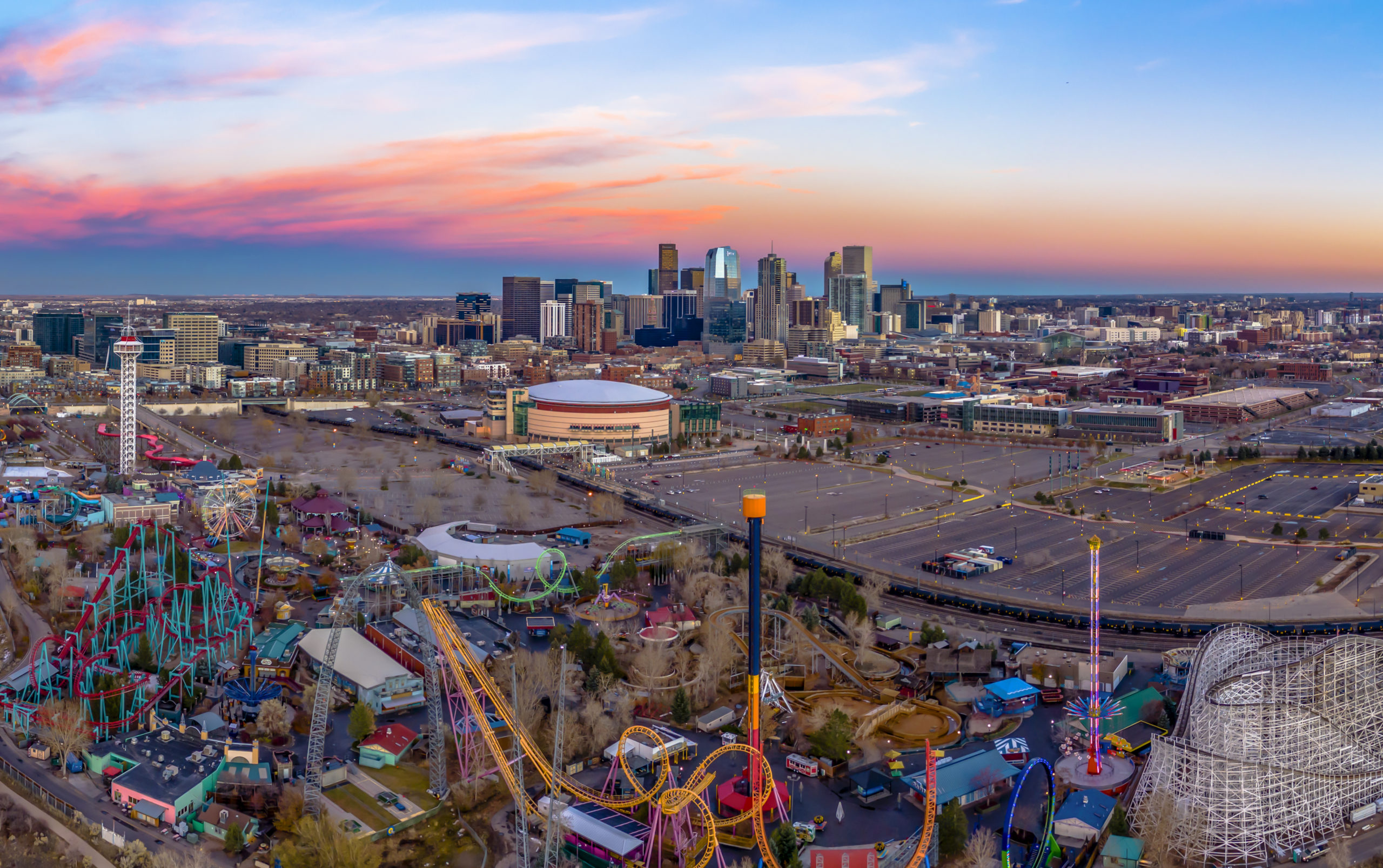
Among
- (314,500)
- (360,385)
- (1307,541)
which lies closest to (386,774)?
(314,500)

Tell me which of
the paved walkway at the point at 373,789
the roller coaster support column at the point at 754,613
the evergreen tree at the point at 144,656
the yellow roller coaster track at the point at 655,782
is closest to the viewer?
the yellow roller coaster track at the point at 655,782

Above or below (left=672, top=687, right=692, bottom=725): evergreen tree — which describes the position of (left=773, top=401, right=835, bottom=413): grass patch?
above

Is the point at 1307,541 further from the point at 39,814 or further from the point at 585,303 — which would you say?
the point at 585,303

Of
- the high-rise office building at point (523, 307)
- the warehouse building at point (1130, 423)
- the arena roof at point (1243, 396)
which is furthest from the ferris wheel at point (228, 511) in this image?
the high-rise office building at point (523, 307)

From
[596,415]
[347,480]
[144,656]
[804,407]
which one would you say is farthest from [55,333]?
[144,656]

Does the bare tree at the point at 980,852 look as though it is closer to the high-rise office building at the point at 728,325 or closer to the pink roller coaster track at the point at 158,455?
the pink roller coaster track at the point at 158,455

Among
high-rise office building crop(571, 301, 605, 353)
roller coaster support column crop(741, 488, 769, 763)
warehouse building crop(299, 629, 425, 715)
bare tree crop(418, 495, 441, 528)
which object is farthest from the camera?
high-rise office building crop(571, 301, 605, 353)

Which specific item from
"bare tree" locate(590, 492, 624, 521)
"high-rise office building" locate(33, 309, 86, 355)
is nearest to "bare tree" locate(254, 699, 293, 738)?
"bare tree" locate(590, 492, 624, 521)

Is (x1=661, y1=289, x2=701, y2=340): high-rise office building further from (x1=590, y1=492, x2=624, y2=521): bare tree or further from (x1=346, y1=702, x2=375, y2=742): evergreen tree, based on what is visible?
(x1=346, y1=702, x2=375, y2=742): evergreen tree
